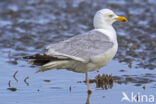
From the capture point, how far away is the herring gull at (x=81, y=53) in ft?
24.2

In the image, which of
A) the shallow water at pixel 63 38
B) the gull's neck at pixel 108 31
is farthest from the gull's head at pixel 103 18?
the shallow water at pixel 63 38

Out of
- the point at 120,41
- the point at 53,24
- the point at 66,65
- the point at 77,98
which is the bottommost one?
the point at 77,98

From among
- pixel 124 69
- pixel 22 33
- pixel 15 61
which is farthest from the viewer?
pixel 22 33

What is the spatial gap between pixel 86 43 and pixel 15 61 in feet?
9.54

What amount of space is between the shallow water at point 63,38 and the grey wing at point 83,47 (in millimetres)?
755

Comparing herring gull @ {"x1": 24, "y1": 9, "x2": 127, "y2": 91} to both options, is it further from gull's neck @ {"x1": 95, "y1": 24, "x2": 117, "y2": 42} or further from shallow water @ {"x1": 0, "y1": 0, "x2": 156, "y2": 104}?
shallow water @ {"x1": 0, "y1": 0, "x2": 156, "y2": 104}

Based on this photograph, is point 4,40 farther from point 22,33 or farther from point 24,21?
point 24,21

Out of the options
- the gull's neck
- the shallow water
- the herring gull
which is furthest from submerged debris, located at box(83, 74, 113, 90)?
the gull's neck

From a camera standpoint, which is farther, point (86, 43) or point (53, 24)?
point (53, 24)

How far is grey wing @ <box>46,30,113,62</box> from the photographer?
7461 millimetres

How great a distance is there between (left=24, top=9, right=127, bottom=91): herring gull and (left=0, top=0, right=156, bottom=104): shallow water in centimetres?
55

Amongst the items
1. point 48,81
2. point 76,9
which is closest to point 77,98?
point 48,81

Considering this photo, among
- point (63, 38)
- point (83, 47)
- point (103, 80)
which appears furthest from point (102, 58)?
point (63, 38)

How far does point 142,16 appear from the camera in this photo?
1441cm
